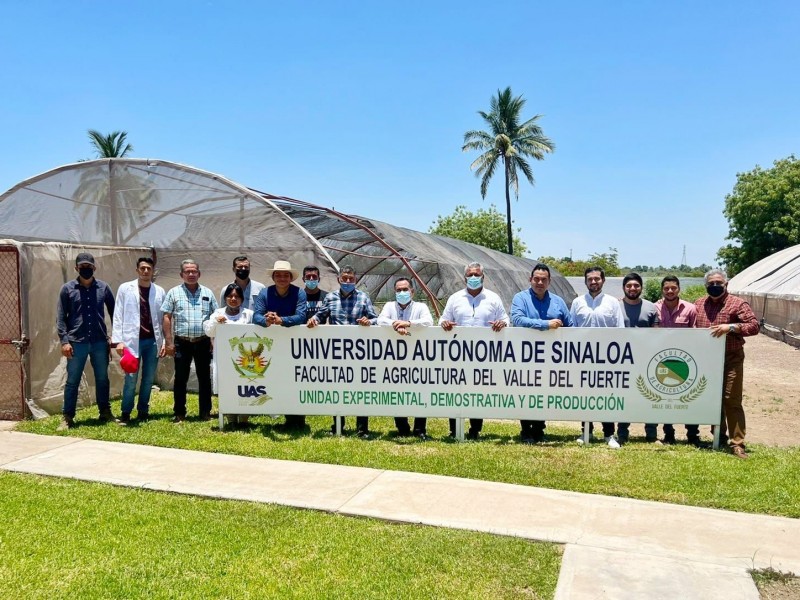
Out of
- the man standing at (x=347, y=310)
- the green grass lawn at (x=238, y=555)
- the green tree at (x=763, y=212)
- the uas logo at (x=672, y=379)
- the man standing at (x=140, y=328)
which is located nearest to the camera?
the green grass lawn at (x=238, y=555)

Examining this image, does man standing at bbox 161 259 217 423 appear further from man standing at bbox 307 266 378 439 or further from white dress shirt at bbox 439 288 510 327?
white dress shirt at bbox 439 288 510 327

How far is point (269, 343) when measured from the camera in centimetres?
720

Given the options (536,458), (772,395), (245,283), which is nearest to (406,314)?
(536,458)

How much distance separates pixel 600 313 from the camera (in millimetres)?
6895

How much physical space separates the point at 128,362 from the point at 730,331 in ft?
22.1

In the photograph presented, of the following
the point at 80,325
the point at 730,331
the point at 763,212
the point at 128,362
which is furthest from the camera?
the point at 763,212

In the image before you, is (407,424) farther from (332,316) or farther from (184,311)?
(184,311)

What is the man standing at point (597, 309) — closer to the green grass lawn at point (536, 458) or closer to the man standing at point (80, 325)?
the green grass lawn at point (536, 458)

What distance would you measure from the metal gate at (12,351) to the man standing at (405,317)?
4.57 m

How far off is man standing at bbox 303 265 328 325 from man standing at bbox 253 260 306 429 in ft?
0.37

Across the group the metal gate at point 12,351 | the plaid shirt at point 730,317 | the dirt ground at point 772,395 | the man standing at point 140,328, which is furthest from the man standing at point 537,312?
the metal gate at point 12,351

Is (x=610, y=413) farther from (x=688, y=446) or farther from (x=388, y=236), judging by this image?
(x=388, y=236)

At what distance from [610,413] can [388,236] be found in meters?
10.2

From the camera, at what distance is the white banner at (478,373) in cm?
666
